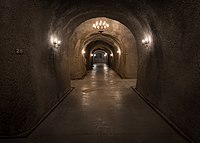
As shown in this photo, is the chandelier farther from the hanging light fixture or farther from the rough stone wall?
the rough stone wall

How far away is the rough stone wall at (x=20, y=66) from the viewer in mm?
4746

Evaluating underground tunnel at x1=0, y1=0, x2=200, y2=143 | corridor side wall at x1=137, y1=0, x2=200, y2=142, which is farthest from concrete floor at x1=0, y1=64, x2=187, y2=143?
corridor side wall at x1=137, y1=0, x2=200, y2=142

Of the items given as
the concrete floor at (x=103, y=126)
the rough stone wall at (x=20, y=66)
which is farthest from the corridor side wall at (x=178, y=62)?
the rough stone wall at (x=20, y=66)

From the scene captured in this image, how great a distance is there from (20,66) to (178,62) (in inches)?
158

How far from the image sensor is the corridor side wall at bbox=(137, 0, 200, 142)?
14.3ft

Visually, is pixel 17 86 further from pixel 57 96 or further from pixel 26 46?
pixel 57 96

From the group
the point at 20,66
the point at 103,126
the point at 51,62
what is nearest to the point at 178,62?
the point at 103,126

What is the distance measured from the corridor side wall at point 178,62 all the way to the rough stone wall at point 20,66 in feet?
11.9

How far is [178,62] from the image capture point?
17.5ft

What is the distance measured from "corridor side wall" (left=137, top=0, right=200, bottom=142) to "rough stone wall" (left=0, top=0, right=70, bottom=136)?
3.64 meters

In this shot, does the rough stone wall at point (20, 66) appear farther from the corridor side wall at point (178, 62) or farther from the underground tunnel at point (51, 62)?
the corridor side wall at point (178, 62)

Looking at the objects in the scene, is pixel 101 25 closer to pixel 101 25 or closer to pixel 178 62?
pixel 101 25

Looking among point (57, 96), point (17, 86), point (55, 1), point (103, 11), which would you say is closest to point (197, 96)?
point (17, 86)

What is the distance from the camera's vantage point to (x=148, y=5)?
6.55 metres
